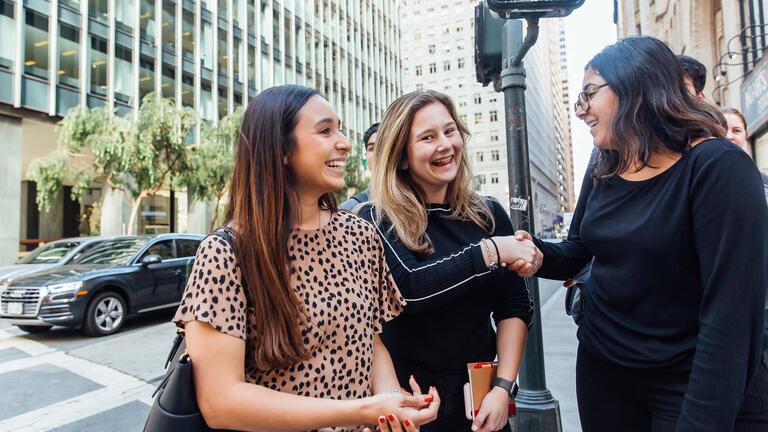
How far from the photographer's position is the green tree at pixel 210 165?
19.1 metres

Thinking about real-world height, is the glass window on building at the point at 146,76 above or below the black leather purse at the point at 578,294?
above

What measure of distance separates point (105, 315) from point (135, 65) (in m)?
20.3

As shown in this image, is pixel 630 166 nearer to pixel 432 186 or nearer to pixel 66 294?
pixel 432 186

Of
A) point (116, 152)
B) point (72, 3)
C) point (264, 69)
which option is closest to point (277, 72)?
point (264, 69)

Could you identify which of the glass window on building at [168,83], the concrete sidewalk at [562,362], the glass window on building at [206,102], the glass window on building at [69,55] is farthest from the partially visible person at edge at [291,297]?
the glass window on building at [206,102]

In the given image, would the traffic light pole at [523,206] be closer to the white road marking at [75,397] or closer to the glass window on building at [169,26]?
the white road marking at [75,397]

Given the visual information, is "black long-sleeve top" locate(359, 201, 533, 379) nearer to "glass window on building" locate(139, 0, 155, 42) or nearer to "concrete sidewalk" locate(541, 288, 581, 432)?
"concrete sidewalk" locate(541, 288, 581, 432)

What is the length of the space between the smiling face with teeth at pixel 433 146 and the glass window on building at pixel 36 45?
24.0 metres

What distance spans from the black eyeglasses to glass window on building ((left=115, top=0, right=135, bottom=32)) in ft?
90.4

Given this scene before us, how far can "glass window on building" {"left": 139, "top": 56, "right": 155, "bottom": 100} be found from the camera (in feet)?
81.7

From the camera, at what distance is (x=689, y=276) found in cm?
145

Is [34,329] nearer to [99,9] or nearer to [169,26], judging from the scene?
[99,9]

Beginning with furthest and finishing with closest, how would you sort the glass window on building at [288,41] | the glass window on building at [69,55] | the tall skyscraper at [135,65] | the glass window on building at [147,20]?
the glass window on building at [288,41] < the glass window on building at [147,20] < the glass window on building at [69,55] < the tall skyscraper at [135,65]

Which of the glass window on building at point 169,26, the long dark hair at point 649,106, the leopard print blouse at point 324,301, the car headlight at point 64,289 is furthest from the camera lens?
the glass window on building at point 169,26
